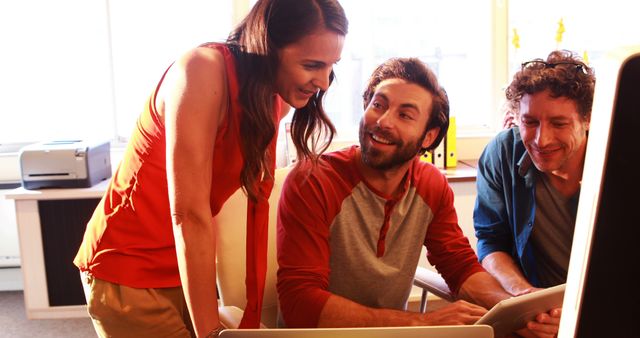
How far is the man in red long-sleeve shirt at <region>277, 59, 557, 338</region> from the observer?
1.60 m

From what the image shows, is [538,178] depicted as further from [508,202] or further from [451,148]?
[451,148]

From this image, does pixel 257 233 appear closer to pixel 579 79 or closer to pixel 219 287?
pixel 219 287

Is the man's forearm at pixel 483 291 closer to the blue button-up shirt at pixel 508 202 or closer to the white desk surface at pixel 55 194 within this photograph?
the blue button-up shirt at pixel 508 202

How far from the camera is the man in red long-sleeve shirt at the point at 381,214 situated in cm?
160

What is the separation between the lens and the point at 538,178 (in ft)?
5.76

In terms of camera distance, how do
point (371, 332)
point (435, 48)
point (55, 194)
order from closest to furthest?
point (371, 332) → point (55, 194) → point (435, 48)

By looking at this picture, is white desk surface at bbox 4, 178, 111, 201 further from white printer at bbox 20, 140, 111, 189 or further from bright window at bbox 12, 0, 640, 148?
bright window at bbox 12, 0, 640, 148

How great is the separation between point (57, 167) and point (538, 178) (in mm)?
2354

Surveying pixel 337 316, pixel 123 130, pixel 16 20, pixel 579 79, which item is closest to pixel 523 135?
pixel 579 79

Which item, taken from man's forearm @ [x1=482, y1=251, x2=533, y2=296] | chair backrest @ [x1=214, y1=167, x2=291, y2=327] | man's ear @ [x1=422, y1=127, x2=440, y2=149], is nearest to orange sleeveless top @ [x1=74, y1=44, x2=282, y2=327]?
chair backrest @ [x1=214, y1=167, x2=291, y2=327]

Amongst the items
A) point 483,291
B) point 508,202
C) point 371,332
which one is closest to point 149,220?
point 371,332

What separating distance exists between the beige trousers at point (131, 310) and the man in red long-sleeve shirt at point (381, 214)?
10.1 inches

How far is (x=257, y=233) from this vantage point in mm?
1414

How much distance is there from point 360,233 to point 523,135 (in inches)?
18.8
